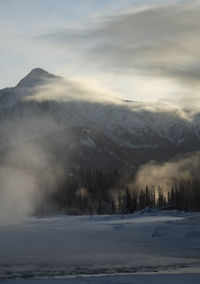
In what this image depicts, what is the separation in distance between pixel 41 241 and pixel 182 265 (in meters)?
29.2

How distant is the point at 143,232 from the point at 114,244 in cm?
1645

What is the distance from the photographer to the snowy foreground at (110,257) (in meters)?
40.8

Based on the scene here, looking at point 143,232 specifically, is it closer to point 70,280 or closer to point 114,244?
point 114,244

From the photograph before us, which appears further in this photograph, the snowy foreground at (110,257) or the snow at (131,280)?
the snowy foreground at (110,257)

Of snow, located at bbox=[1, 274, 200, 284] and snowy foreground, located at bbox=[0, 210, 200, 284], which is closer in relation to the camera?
snow, located at bbox=[1, 274, 200, 284]

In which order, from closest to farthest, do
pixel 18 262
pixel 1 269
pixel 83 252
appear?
pixel 1 269 < pixel 18 262 < pixel 83 252

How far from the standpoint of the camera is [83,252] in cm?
5903

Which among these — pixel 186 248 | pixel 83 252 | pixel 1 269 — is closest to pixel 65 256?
pixel 83 252

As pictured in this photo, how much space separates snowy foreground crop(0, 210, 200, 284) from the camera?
40781 mm

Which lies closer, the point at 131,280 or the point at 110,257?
the point at 131,280

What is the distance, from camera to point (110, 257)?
5412 centimetres

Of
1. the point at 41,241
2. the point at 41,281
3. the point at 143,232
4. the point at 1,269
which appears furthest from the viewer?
the point at 143,232

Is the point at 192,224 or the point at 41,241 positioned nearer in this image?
the point at 41,241

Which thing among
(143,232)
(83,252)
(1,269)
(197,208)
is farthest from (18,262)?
(197,208)
